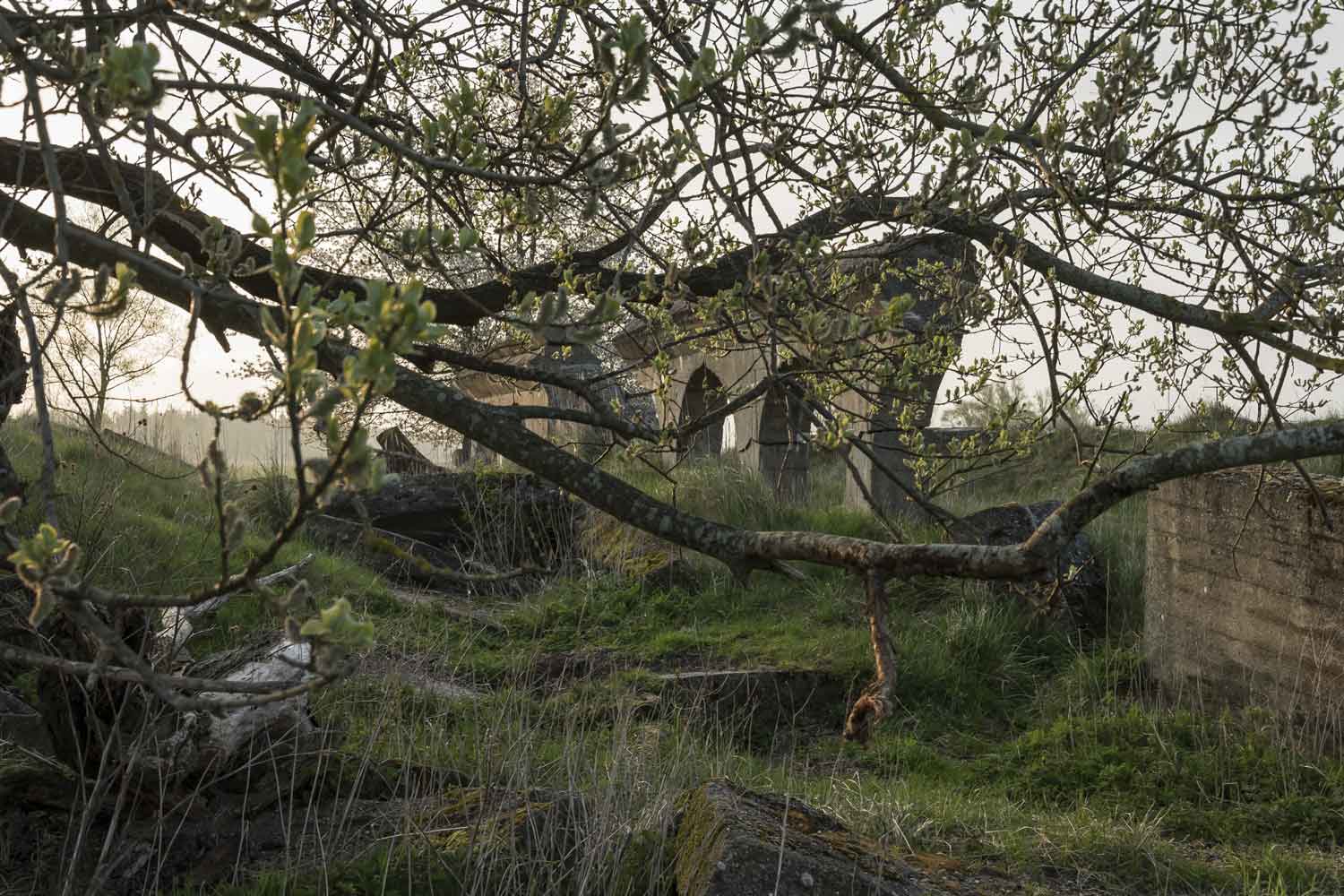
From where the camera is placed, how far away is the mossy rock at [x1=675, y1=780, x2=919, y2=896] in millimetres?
3207

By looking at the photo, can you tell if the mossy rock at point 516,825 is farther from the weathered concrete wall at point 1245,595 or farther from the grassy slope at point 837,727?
the weathered concrete wall at point 1245,595

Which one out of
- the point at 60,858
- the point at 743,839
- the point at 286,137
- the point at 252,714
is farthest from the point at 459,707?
the point at 286,137

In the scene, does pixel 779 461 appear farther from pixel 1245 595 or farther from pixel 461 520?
pixel 1245 595

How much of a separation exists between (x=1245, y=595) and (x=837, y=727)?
2.63 meters

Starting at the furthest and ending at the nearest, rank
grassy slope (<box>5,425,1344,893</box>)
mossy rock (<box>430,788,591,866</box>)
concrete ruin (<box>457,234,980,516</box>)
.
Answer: grassy slope (<box>5,425,1344,893</box>) → concrete ruin (<box>457,234,980,516</box>) → mossy rock (<box>430,788,591,866</box>)

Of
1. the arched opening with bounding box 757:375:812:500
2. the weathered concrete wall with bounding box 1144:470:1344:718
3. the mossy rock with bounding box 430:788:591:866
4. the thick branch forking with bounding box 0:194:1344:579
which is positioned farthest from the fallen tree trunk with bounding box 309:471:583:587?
the thick branch forking with bounding box 0:194:1344:579

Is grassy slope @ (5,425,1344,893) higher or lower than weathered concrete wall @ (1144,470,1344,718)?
lower

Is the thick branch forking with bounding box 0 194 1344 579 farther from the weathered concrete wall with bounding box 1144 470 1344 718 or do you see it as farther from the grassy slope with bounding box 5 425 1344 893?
Result: the weathered concrete wall with bounding box 1144 470 1344 718

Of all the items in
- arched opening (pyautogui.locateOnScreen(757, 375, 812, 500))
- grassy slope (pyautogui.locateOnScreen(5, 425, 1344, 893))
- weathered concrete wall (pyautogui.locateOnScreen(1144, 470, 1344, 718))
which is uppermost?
arched opening (pyautogui.locateOnScreen(757, 375, 812, 500))

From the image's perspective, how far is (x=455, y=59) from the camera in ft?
13.1

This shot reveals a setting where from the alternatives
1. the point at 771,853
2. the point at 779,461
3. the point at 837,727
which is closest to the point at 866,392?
the point at 771,853

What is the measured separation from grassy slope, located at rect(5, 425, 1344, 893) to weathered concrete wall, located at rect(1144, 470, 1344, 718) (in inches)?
12.2

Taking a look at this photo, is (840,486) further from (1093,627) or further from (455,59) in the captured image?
(455,59)

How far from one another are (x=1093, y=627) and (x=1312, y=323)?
612cm
